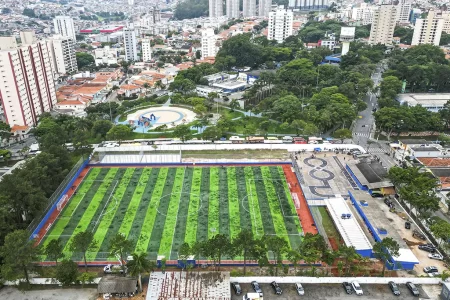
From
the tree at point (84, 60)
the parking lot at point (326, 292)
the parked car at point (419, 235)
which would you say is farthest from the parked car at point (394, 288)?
the tree at point (84, 60)

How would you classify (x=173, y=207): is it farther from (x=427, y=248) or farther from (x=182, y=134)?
(x=427, y=248)

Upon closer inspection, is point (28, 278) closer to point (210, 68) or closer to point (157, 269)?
point (157, 269)

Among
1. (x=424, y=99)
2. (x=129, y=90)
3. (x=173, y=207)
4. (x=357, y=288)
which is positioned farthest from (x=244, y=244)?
(x=129, y=90)

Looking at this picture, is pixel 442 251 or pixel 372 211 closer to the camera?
pixel 442 251

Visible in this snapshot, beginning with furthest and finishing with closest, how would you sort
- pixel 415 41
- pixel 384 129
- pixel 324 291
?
pixel 415 41
pixel 384 129
pixel 324 291

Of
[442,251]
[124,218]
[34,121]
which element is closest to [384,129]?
[442,251]

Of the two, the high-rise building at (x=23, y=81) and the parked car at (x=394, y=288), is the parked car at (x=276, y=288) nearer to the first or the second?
the parked car at (x=394, y=288)

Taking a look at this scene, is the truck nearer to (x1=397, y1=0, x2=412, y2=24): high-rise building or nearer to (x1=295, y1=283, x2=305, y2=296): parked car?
(x1=295, y1=283, x2=305, y2=296): parked car
